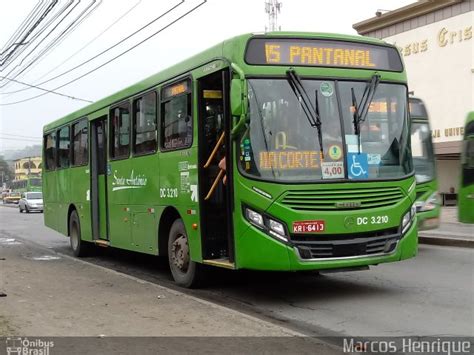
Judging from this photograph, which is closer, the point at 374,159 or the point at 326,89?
the point at 326,89

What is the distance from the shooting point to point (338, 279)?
30.4 feet

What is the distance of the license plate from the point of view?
698 cm

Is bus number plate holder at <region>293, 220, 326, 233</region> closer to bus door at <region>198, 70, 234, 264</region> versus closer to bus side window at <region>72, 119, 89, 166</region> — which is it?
bus door at <region>198, 70, 234, 264</region>

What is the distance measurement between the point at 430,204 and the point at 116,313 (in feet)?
27.2

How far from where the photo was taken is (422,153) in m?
13.4

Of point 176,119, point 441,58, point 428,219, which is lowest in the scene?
point 428,219

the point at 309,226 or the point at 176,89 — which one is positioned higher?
the point at 176,89

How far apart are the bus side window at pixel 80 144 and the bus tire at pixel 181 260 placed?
4.63 meters

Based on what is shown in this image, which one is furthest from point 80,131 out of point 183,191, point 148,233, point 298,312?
point 298,312

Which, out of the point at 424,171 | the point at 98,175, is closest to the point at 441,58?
the point at 424,171

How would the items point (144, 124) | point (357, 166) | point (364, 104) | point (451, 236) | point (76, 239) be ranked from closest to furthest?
point (357, 166), point (364, 104), point (144, 124), point (76, 239), point (451, 236)

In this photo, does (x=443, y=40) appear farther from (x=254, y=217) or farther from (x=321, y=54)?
(x=254, y=217)

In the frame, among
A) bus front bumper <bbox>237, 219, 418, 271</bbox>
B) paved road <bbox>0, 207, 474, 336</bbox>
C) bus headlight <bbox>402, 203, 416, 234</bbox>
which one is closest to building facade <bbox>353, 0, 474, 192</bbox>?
paved road <bbox>0, 207, 474, 336</bbox>

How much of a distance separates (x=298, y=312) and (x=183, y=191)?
2460 millimetres
